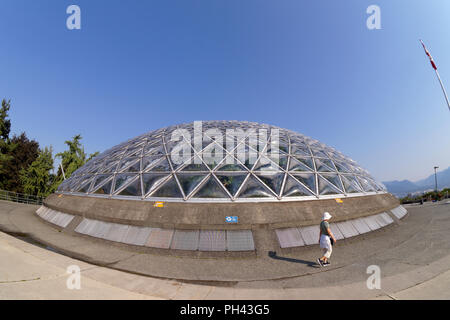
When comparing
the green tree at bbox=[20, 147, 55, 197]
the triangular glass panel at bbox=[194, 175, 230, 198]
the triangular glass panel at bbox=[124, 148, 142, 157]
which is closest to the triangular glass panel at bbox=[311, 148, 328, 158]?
the triangular glass panel at bbox=[194, 175, 230, 198]

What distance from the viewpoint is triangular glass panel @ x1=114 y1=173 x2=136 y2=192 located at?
31.3ft

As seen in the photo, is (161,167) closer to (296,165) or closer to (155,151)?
(155,151)

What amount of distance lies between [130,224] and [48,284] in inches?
148

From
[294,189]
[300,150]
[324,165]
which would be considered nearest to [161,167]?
[294,189]

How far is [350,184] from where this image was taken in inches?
418

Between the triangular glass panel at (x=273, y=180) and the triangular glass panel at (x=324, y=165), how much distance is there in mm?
3055

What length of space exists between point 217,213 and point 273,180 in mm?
3419

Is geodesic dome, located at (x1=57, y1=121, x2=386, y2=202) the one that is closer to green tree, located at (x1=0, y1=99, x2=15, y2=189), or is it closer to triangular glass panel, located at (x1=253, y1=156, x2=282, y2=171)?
triangular glass panel, located at (x1=253, y1=156, x2=282, y2=171)

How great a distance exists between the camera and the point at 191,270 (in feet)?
18.4

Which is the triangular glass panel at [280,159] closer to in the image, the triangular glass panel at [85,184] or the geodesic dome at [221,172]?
the geodesic dome at [221,172]

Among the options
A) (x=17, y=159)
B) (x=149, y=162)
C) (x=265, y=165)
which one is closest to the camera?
(x=265, y=165)

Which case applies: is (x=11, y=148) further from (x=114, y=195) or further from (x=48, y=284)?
(x=48, y=284)

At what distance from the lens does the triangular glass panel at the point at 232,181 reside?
8.43 metres
